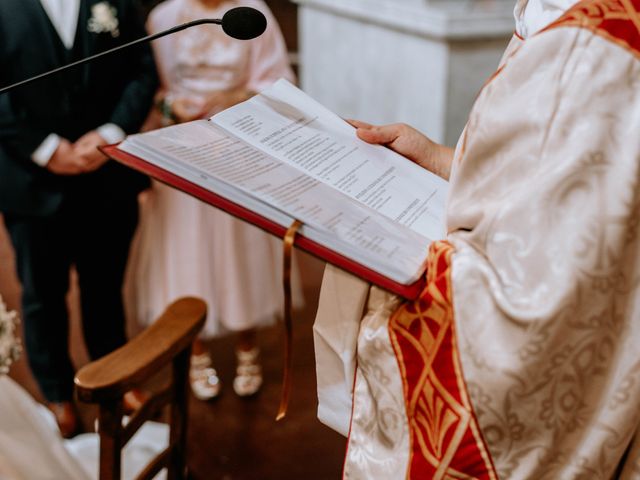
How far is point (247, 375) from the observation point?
2.76m

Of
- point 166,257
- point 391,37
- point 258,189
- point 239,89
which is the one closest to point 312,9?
point 391,37

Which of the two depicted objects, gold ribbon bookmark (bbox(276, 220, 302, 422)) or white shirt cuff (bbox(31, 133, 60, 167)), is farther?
white shirt cuff (bbox(31, 133, 60, 167))

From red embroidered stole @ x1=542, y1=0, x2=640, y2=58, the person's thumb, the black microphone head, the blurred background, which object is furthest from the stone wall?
red embroidered stole @ x1=542, y1=0, x2=640, y2=58

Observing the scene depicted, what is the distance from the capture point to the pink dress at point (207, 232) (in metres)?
2.56

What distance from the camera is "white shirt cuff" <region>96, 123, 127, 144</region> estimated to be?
228 centimetres

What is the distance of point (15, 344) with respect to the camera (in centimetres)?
142

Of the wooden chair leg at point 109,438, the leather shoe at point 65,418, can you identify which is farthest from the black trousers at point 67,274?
the wooden chair leg at point 109,438

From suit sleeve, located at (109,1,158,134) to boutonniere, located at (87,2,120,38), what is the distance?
0.05 m

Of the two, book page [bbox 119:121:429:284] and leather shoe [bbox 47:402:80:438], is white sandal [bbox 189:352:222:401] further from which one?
book page [bbox 119:121:429:284]

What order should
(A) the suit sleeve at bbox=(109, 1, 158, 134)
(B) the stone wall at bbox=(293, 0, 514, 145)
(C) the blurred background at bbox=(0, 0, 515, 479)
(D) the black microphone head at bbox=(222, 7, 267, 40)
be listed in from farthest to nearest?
(B) the stone wall at bbox=(293, 0, 514, 145) → (C) the blurred background at bbox=(0, 0, 515, 479) → (A) the suit sleeve at bbox=(109, 1, 158, 134) → (D) the black microphone head at bbox=(222, 7, 267, 40)

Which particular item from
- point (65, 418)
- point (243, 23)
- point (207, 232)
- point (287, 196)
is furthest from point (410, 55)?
point (287, 196)

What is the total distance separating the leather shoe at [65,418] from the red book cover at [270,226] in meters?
1.85

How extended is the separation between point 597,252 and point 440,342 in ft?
0.70

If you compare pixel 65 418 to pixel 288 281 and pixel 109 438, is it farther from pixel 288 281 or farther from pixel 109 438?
pixel 288 281
